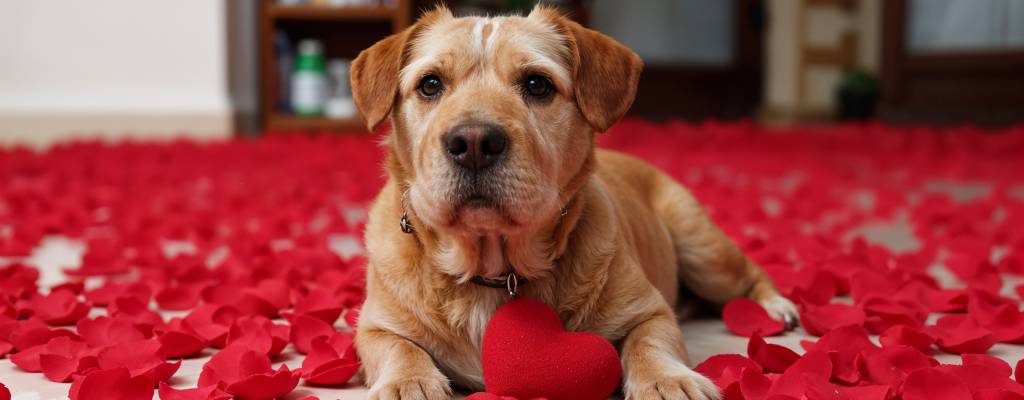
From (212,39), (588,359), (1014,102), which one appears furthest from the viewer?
(1014,102)

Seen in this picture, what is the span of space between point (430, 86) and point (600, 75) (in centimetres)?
36

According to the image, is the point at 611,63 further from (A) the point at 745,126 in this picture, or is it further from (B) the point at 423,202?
(A) the point at 745,126

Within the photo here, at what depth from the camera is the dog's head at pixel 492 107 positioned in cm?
179

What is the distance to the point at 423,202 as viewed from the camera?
6.11 feet

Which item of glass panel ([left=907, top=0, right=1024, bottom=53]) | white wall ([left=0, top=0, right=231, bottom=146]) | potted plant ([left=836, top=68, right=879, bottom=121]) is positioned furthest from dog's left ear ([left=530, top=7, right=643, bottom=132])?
potted plant ([left=836, top=68, right=879, bottom=121])

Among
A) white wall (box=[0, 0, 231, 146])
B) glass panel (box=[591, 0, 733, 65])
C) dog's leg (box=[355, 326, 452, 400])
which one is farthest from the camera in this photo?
glass panel (box=[591, 0, 733, 65])

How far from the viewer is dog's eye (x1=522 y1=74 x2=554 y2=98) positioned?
2.00 meters

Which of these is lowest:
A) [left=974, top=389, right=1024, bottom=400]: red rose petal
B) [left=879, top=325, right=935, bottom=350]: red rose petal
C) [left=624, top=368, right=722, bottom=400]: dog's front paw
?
[left=879, top=325, right=935, bottom=350]: red rose petal

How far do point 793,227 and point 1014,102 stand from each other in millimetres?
7370

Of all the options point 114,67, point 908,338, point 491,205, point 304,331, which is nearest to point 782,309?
point 908,338

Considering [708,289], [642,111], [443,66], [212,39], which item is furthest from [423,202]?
[642,111]

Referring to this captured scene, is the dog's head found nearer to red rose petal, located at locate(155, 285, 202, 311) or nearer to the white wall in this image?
red rose petal, located at locate(155, 285, 202, 311)

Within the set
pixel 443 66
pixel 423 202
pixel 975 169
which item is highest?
pixel 443 66

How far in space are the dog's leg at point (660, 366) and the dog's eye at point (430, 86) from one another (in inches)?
25.7
